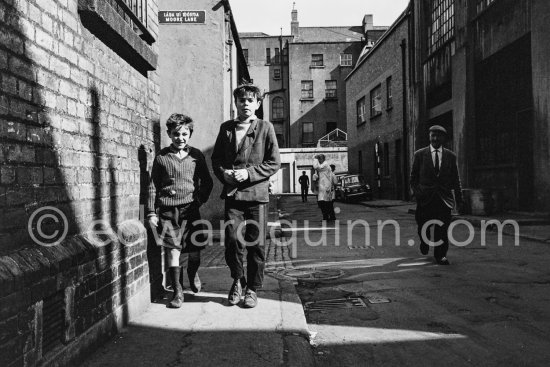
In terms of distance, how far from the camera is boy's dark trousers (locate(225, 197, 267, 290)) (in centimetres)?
411

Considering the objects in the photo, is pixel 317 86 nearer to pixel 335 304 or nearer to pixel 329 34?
pixel 329 34

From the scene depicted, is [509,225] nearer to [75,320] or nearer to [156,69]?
[156,69]

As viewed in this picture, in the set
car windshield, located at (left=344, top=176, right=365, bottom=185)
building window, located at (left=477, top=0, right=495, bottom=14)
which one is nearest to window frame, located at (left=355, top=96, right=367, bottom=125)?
car windshield, located at (left=344, top=176, right=365, bottom=185)

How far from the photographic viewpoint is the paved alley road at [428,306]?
323 cm

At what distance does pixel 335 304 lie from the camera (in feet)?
14.9

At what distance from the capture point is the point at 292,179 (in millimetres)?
42938

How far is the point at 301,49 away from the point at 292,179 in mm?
13419

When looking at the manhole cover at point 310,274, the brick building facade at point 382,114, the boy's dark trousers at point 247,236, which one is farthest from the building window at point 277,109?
the boy's dark trousers at point 247,236

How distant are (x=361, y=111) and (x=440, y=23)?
1252 centimetres

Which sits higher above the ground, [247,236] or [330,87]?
[330,87]

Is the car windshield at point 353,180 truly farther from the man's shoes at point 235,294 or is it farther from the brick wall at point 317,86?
the brick wall at point 317,86

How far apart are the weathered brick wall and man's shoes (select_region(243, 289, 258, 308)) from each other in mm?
812

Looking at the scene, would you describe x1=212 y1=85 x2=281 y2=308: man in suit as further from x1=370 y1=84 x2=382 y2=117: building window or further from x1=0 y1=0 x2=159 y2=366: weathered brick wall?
x1=370 y1=84 x2=382 y2=117: building window

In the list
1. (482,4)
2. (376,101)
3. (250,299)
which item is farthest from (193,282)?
(376,101)
